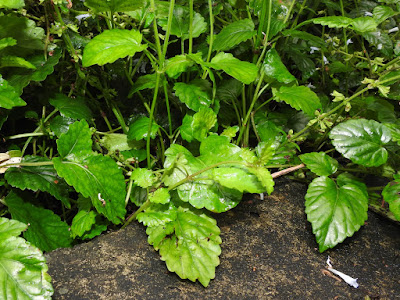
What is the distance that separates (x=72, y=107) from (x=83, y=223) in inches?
17.6

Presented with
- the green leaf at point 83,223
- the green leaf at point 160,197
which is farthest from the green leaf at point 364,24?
the green leaf at point 83,223

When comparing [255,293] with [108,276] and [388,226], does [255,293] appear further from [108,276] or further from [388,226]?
[388,226]

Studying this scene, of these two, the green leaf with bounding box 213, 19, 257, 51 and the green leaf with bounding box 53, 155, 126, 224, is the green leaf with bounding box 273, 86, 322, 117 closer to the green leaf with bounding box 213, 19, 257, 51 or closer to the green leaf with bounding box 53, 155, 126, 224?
the green leaf with bounding box 213, 19, 257, 51

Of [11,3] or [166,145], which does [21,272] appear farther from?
[166,145]

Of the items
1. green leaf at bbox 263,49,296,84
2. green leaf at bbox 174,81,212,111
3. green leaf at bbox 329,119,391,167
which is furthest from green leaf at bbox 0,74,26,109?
green leaf at bbox 329,119,391,167

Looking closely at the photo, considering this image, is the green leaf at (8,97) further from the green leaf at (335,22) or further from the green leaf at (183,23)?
the green leaf at (335,22)

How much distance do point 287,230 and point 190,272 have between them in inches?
15.6

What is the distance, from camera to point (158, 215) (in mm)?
1112

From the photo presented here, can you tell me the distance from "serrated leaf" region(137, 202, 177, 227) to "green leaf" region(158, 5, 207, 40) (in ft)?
2.12

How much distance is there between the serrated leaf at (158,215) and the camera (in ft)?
3.57

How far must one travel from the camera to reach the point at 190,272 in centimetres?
102

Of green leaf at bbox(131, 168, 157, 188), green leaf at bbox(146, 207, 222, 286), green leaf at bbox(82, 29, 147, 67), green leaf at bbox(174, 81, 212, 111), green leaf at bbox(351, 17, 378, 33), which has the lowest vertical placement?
green leaf at bbox(146, 207, 222, 286)

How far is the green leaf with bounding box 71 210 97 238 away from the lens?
1.11 metres

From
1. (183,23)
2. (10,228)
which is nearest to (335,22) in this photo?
(183,23)
